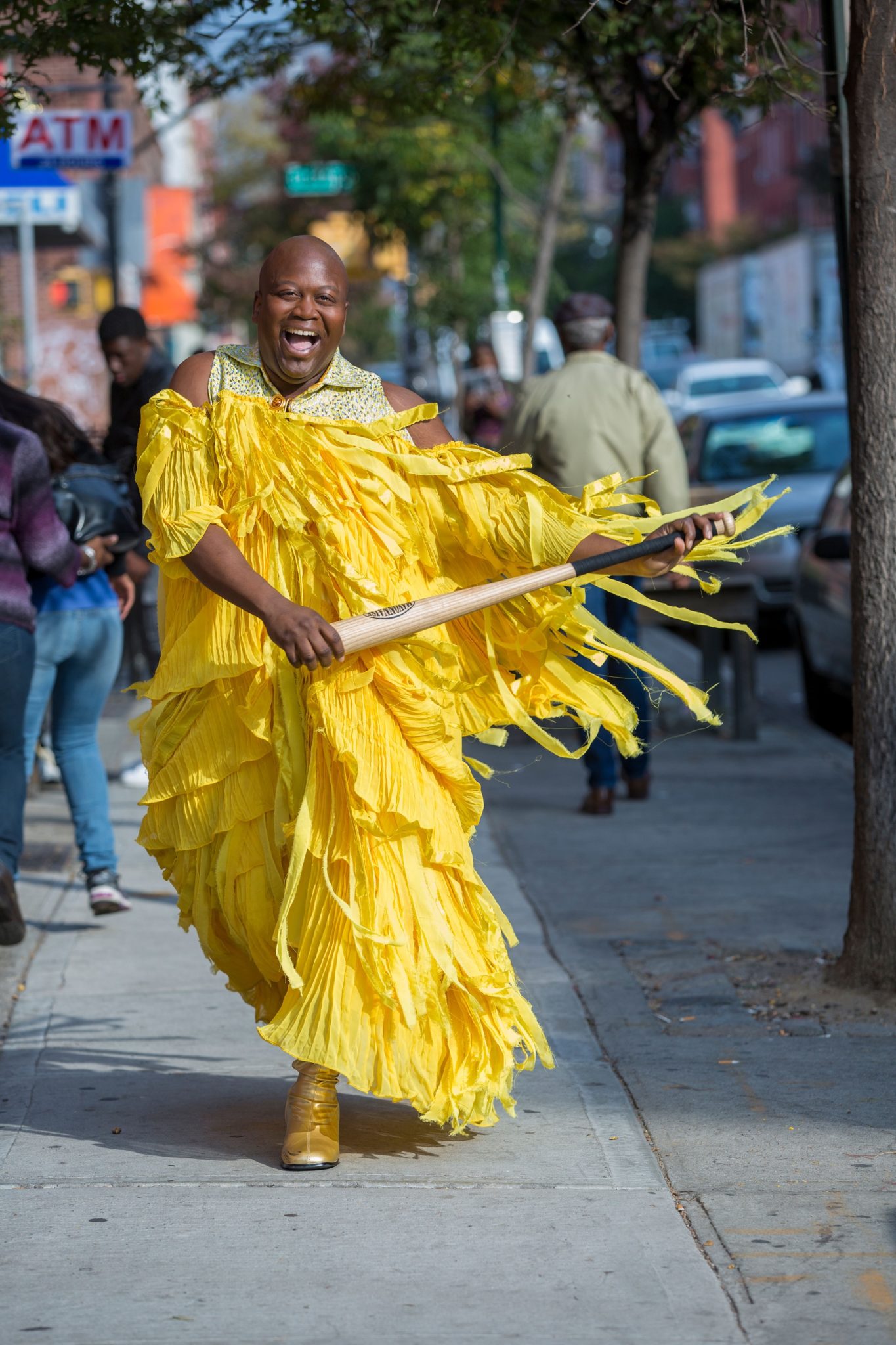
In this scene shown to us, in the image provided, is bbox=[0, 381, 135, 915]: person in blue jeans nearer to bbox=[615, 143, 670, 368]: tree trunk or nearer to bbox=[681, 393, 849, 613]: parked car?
bbox=[615, 143, 670, 368]: tree trunk

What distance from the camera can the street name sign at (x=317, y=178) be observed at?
20.2 meters

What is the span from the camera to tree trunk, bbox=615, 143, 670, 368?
421 inches

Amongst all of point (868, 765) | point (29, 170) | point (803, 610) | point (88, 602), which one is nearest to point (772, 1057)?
point (868, 765)

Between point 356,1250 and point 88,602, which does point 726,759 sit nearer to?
point 88,602

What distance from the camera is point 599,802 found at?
834cm

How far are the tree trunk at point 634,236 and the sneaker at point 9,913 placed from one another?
6465 mm

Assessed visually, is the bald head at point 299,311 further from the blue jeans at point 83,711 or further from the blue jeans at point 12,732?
the blue jeans at point 83,711

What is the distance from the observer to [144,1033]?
518 cm

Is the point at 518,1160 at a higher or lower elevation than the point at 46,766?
lower

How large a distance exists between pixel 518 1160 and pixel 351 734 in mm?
994

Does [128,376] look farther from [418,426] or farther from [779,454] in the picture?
[779,454]

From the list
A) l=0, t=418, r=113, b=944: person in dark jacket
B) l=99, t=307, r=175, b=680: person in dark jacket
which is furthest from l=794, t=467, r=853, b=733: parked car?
l=0, t=418, r=113, b=944: person in dark jacket

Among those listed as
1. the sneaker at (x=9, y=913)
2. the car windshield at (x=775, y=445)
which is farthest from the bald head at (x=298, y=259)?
the car windshield at (x=775, y=445)

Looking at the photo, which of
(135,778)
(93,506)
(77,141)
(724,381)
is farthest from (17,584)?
(724,381)
